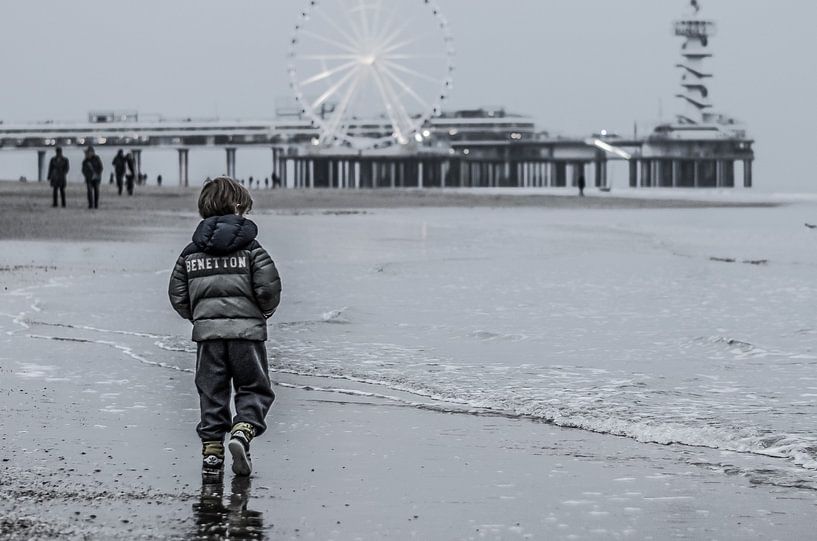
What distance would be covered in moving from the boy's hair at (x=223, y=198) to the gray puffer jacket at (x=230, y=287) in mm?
35

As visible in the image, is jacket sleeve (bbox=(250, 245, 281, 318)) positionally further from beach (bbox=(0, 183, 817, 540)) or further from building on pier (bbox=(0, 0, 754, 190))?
building on pier (bbox=(0, 0, 754, 190))

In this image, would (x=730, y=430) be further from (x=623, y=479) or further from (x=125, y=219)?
(x=125, y=219)

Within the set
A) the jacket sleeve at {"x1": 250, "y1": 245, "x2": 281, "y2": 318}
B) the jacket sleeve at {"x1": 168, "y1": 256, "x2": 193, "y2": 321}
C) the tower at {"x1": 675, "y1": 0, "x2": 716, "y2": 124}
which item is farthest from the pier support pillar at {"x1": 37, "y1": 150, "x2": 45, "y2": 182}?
the jacket sleeve at {"x1": 250, "y1": 245, "x2": 281, "y2": 318}

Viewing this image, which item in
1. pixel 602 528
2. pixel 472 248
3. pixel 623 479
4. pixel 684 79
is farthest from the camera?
pixel 684 79

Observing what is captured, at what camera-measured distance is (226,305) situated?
4652mm

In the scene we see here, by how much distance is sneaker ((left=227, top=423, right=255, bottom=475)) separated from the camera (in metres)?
4.40

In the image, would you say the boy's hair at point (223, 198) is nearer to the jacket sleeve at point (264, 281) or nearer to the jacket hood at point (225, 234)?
the jacket hood at point (225, 234)

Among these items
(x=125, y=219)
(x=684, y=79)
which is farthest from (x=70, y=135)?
(x=125, y=219)

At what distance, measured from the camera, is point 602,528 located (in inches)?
149

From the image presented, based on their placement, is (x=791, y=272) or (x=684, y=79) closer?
(x=791, y=272)

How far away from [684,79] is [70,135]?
194 ft

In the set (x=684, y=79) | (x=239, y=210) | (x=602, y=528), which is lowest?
(x=602, y=528)

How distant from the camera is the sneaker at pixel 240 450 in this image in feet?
14.4

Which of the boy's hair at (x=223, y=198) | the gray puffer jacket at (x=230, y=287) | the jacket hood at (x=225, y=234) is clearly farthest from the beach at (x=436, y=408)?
the boy's hair at (x=223, y=198)
